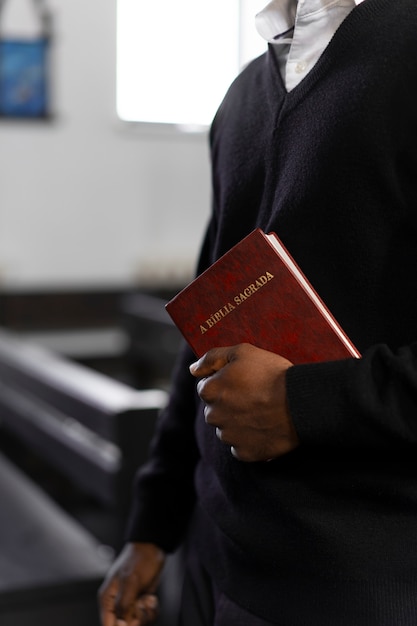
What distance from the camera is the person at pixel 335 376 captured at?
3.26 feet

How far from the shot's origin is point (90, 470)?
2693mm

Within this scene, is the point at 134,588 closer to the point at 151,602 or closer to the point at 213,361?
the point at 151,602

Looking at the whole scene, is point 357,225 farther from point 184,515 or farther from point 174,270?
point 174,270

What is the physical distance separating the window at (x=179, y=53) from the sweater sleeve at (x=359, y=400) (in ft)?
17.2

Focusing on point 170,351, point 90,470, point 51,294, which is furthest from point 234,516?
point 51,294

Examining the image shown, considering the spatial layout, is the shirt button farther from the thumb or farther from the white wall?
the white wall

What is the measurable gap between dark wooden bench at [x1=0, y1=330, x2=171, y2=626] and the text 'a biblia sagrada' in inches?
51.2

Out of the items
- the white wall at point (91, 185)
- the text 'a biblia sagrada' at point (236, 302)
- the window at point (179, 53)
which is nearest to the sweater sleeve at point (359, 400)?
the text 'a biblia sagrada' at point (236, 302)

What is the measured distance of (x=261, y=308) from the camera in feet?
3.54

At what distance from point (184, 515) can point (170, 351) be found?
2.84 m

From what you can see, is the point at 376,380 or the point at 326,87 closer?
the point at 376,380

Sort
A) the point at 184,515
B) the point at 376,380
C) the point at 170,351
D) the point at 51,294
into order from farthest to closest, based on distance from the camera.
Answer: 1. the point at 51,294
2. the point at 170,351
3. the point at 184,515
4. the point at 376,380

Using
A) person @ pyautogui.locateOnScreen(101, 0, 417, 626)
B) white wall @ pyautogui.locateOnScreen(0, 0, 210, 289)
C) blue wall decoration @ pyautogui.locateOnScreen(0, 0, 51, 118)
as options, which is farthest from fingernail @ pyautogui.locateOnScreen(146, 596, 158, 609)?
blue wall decoration @ pyautogui.locateOnScreen(0, 0, 51, 118)

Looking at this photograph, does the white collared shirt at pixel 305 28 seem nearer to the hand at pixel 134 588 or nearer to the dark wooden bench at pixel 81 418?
the hand at pixel 134 588
